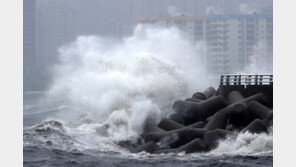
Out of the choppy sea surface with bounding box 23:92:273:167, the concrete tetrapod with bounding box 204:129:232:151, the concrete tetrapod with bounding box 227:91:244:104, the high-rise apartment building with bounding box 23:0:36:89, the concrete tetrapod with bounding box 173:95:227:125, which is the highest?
the high-rise apartment building with bounding box 23:0:36:89

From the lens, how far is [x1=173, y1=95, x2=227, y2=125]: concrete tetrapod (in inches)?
981

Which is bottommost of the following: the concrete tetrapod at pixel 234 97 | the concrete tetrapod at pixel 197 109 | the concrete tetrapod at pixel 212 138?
the concrete tetrapod at pixel 212 138

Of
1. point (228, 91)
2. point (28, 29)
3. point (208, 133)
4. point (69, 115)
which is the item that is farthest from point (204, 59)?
point (208, 133)

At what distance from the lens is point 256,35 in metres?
103

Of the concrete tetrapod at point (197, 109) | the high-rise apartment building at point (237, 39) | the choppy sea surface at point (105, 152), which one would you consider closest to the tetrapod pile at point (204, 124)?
the concrete tetrapod at point (197, 109)

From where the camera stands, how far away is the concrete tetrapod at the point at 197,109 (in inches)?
981

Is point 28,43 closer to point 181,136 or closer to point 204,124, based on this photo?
point 204,124

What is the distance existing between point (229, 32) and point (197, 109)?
79215 millimetres

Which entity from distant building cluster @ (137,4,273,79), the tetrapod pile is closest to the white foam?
the tetrapod pile

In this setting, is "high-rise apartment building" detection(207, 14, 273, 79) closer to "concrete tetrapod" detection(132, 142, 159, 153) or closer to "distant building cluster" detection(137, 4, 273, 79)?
"distant building cluster" detection(137, 4, 273, 79)

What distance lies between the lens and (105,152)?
22.1 meters

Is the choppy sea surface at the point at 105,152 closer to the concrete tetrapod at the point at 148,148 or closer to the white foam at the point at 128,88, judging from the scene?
the concrete tetrapod at the point at 148,148
